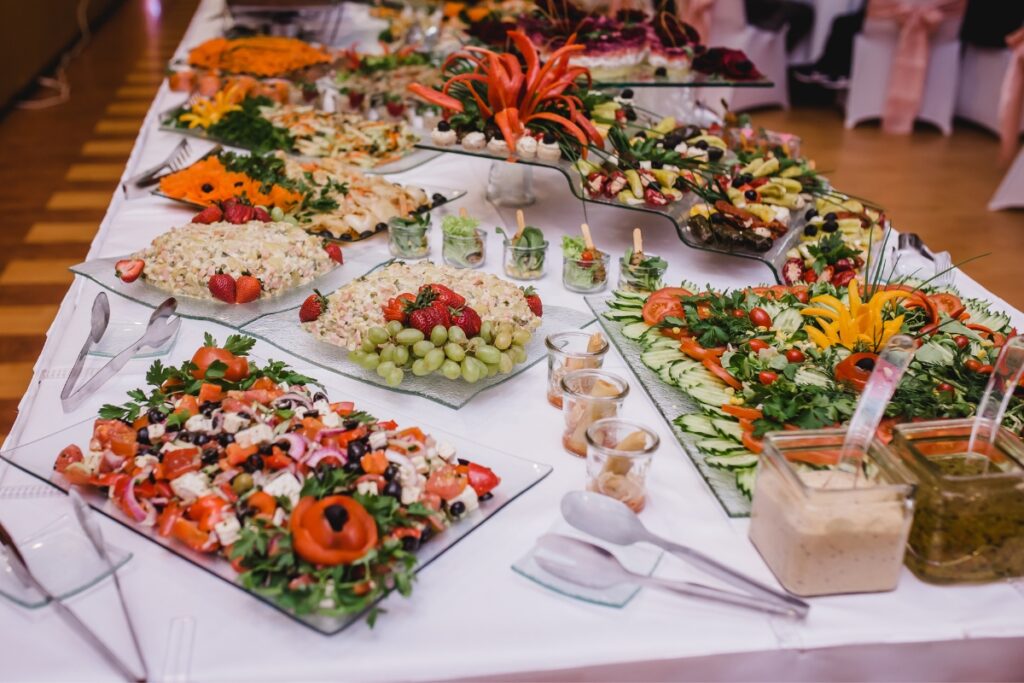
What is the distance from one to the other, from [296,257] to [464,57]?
874 mm

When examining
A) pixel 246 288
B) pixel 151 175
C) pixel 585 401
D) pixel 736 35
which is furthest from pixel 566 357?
pixel 736 35

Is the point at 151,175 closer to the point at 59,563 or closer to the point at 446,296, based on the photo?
the point at 446,296

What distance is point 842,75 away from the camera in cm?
679

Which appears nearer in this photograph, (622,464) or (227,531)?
(227,531)

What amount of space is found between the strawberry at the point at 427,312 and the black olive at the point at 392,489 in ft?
1.45

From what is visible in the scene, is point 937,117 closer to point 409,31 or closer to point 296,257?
point 409,31

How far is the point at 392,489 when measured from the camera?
116 cm

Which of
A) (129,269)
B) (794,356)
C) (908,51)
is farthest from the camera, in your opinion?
(908,51)

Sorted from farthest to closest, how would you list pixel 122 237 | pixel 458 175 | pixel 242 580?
1. pixel 458 175
2. pixel 122 237
3. pixel 242 580

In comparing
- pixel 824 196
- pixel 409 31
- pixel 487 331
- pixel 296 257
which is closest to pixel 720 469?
pixel 487 331

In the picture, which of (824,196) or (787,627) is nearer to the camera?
(787,627)

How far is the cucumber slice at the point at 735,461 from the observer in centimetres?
132

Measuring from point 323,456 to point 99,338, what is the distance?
724 millimetres

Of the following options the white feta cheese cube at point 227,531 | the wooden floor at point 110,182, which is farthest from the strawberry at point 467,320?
the wooden floor at point 110,182
